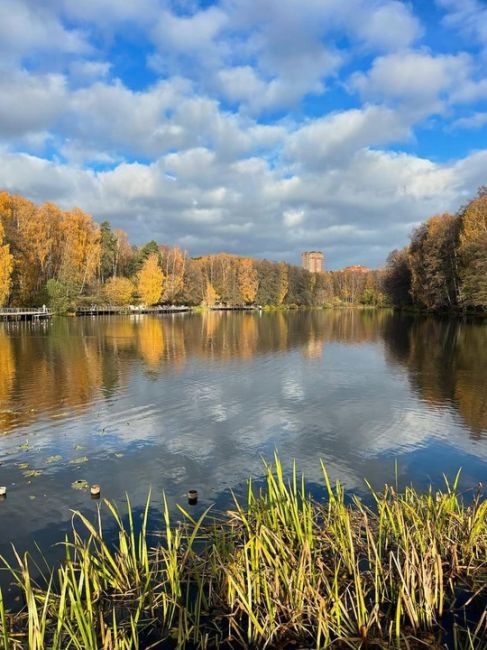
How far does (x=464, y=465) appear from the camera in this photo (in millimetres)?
10516

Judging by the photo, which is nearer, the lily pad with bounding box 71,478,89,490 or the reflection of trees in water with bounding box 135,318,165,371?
the lily pad with bounding box 71,478,89,490

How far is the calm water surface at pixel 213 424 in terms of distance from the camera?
9.55 meters

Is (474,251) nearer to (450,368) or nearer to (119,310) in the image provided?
(450,368)

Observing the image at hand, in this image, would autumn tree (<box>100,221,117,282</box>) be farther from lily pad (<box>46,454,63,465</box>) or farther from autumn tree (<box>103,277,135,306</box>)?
lily pad (<box>46,454,63,465</box>)

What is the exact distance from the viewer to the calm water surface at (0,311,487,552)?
9.55 m

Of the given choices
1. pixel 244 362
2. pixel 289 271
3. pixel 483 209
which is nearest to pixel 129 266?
pixel 289 271

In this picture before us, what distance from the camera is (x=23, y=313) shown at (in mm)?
57656

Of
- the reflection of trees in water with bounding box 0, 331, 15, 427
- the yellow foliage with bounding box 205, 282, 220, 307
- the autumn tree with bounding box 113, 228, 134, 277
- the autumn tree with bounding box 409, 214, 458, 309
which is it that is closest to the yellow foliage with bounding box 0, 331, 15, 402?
the reflection of trees in water with bounding box 0, 331, 15, 427

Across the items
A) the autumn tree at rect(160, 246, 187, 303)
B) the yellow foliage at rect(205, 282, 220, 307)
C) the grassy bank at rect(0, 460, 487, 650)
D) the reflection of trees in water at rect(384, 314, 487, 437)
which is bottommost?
the reflection of trees in water at rect(384, 314, 487, 437)

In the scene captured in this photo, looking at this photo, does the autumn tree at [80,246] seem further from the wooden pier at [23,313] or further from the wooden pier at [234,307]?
the wooden pier at [234,307]

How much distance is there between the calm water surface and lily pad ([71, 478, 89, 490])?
6.2 inches

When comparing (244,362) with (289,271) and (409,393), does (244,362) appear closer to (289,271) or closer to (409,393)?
(409,393)

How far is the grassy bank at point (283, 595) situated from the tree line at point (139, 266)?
175ft

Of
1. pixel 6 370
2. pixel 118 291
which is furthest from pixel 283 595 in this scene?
Result: pixel 118 291
